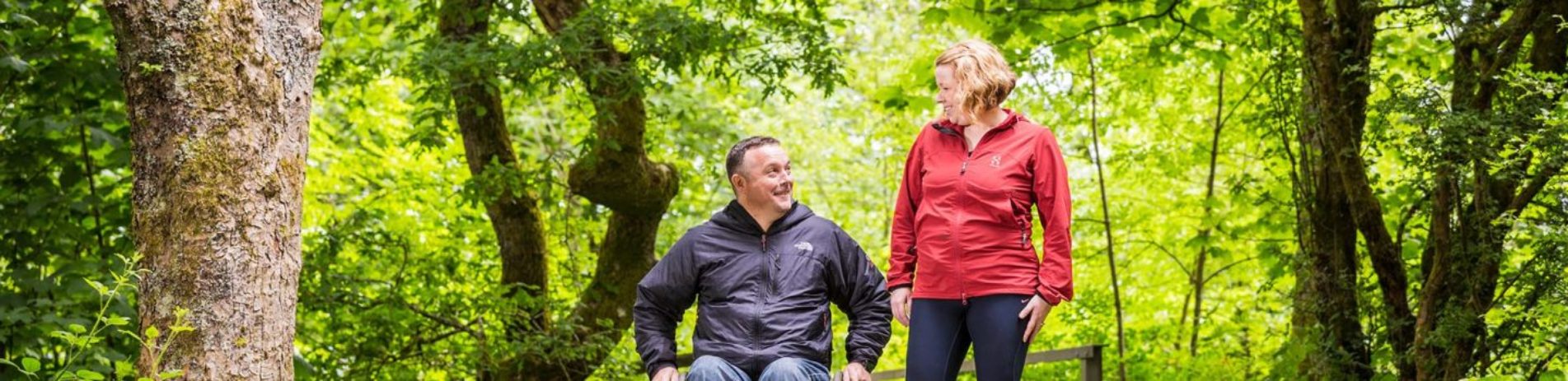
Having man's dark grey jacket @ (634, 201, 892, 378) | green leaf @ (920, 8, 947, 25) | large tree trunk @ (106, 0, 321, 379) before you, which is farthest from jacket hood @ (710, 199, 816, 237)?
green leaf @ (920, 8, 947, 25)

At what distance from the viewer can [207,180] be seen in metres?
3.62

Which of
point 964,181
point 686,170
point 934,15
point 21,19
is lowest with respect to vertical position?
point 964,181

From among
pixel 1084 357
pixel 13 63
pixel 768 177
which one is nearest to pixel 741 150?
pixel 768 177

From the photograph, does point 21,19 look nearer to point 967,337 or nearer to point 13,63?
point 13,63

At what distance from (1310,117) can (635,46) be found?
322 cm

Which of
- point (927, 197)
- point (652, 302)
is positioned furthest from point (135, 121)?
point (927, 197)

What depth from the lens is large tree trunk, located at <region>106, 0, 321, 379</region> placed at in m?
3.62

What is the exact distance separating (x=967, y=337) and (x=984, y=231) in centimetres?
32

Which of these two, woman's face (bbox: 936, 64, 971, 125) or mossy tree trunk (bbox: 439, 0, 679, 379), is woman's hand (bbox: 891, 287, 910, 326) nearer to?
woman's face (bbox: 936, 64, 971, 125)

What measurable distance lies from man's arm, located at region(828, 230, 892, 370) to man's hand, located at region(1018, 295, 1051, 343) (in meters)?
0.42

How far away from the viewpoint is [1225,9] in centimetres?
895

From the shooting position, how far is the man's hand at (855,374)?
4.07 metres

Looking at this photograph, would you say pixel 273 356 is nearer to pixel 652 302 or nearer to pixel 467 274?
pixel 652 302

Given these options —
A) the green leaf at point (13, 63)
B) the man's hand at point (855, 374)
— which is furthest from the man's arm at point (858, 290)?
the green leaf at point (13, 63)
